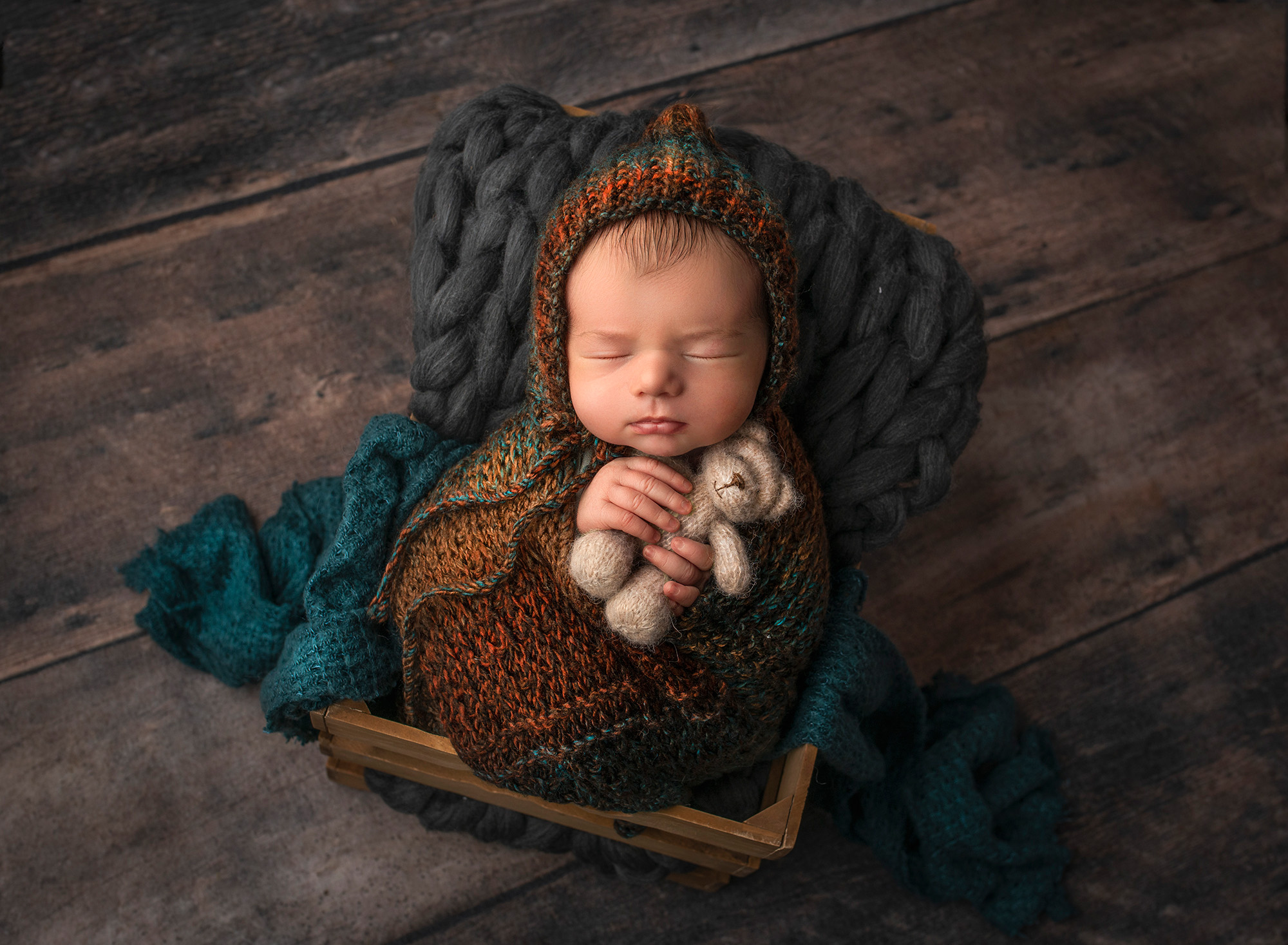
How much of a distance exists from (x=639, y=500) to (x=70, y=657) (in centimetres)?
85

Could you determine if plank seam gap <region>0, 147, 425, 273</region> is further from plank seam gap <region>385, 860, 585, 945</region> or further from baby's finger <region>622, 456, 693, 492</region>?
plank seam gap <region>385, 860, 585, 945</region>

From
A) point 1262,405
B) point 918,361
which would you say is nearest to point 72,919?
point 918,361

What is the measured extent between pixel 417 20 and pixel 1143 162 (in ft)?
3.80

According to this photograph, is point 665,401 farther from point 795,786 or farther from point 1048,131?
point 1048,131

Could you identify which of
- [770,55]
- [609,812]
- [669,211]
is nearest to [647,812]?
[609,812]

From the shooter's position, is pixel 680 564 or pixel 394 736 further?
pixel 394 736

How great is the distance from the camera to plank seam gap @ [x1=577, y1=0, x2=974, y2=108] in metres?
1.44

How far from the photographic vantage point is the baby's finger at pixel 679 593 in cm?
81

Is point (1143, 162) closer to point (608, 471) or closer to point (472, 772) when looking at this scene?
point (608, 471)

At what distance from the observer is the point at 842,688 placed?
98 cm

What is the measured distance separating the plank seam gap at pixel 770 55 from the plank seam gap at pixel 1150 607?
0.97 metres

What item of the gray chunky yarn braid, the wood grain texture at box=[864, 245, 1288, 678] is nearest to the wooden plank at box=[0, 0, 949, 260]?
the gray chunky yarn braid

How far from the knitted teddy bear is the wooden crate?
23 centimetres

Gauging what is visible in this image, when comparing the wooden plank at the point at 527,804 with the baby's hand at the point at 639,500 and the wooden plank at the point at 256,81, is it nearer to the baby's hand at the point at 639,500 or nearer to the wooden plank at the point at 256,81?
the baby's hand at the point at 639,500
